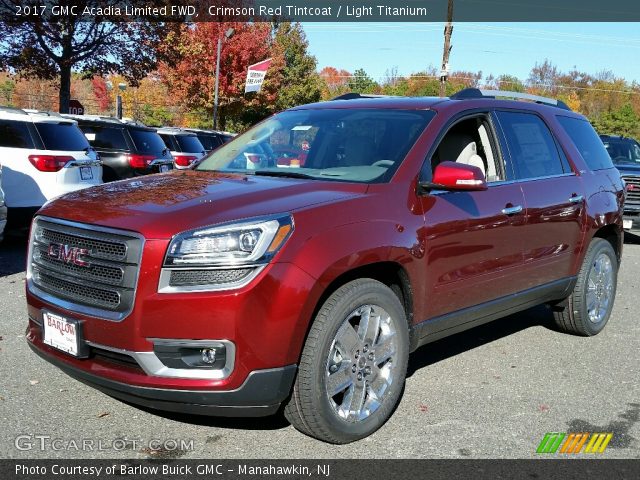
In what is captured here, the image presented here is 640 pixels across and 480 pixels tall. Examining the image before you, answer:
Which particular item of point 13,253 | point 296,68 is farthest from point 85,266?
point 296,68

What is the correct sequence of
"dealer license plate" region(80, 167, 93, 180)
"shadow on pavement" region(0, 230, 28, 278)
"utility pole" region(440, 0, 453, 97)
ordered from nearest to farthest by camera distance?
1. "shadow on pavement" region(0, 230, 28, 278)
2. "dealer license plate" region(80, 167, 93, 180)
3. "utility pole" region(440, 0, 453, 97)

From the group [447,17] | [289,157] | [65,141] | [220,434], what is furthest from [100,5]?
[220,434]

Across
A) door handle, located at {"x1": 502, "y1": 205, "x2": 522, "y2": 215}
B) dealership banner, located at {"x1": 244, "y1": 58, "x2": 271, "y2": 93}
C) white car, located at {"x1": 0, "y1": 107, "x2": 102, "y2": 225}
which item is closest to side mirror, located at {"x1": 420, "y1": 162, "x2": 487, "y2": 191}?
door handle, located at {"x1": 502, "y1": 205, "x2": 522, "y2": 215}

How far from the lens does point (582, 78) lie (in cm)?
6938

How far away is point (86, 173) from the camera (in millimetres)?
9102

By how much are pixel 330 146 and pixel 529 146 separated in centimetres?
169

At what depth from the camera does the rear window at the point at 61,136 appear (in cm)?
867

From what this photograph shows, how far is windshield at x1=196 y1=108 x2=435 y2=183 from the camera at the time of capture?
4031mm

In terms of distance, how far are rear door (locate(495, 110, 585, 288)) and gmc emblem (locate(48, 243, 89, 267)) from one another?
2.92m

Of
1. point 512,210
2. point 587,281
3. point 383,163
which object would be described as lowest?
point 587,281

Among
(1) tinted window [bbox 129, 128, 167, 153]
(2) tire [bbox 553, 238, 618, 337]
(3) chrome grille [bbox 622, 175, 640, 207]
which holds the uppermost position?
(1) tinted window [bbox 129, 128, 167, 153]

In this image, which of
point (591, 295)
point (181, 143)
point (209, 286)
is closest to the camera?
point (209, 286)

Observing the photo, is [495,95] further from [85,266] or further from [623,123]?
[623,123]

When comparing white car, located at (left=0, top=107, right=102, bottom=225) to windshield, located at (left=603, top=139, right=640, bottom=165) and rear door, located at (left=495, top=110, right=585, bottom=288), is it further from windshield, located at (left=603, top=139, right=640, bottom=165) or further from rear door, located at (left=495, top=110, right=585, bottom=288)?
windshield, located at (left=603, top=139, right=640, bottom=165)
